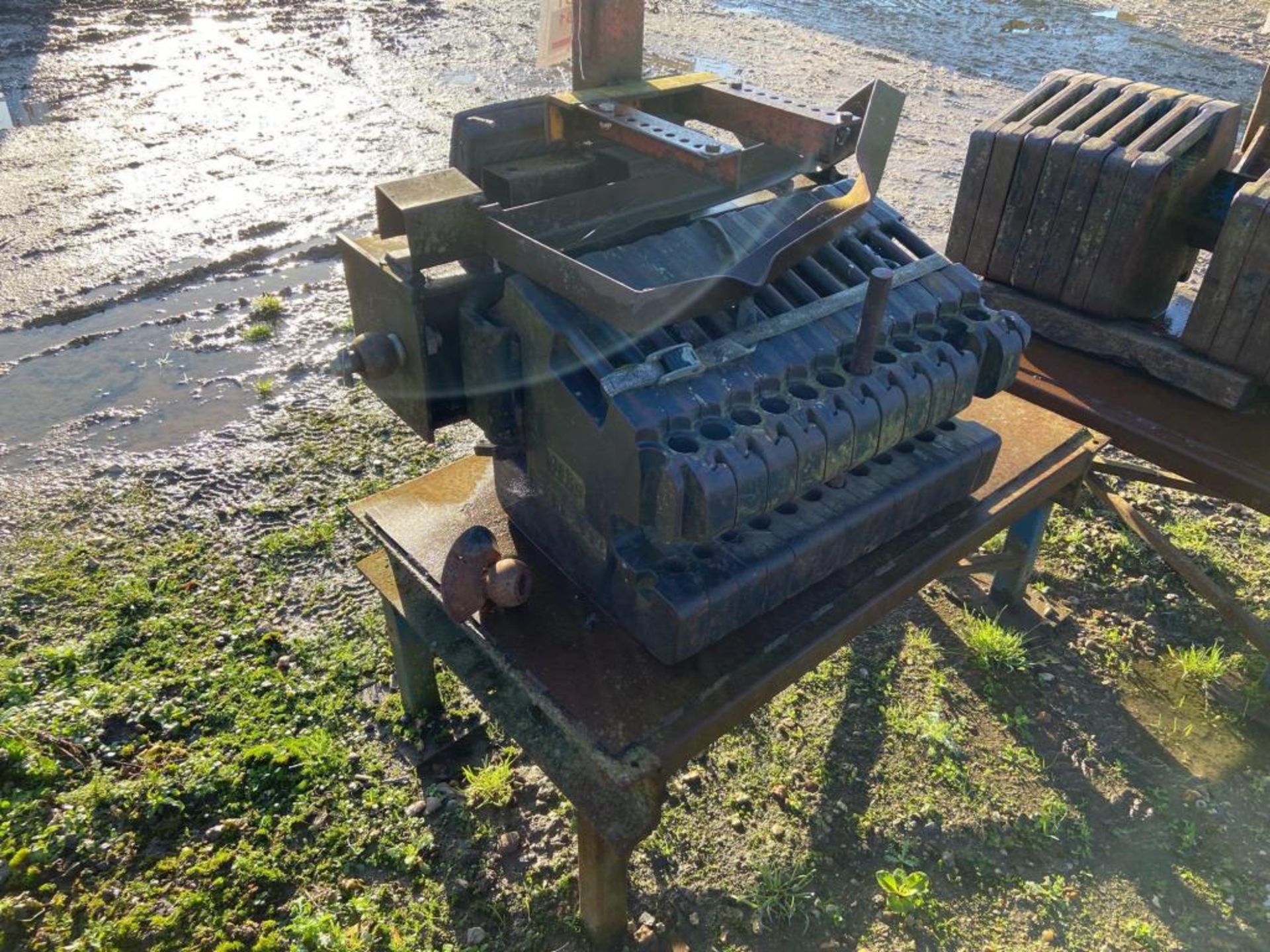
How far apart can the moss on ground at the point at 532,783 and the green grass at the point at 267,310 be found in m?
1.49

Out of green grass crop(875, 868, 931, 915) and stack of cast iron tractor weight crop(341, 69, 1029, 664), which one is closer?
stack of cast iron tractor weight crop(341, 69, 1029, 664)

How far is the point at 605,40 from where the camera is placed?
2029mm

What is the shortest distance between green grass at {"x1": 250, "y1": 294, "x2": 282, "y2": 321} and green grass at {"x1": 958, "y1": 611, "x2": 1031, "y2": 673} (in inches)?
137

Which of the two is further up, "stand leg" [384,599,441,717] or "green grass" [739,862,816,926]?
"stand leg" [384,599,441,717]

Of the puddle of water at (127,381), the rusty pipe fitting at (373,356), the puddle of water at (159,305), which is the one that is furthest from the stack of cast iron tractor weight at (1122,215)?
the puddle of water at (159,305)

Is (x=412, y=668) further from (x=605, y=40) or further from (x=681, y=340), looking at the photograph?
(x=605, y=40)

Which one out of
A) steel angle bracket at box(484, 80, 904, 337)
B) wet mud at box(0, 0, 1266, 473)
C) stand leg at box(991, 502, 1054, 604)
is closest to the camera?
steel angle bracket at box(484, 80, 904, 337)

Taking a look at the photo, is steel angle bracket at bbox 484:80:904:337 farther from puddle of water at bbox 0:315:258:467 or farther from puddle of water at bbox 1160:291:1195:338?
puddle of water at bbox 0:315:258:467

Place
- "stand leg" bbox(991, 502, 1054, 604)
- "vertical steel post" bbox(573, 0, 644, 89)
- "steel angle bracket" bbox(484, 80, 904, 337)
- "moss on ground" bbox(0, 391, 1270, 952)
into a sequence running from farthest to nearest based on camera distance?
"stand leg" bbox(991, 502, 1054, 604)
"moss on ground" bbox(0, 391, 1270, 952)
"vertical steel post" bbox(573, 0, 644, 89)
"steel angle bracket" bbox(484, 80, 904, 337)

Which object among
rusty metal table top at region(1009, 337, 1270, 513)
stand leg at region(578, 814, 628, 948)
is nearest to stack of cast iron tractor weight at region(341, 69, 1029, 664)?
stand leg at region(578, 814, 628, 948)

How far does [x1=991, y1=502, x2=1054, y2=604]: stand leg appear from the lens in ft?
9.54

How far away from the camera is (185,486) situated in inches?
139

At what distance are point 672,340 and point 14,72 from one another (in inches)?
311

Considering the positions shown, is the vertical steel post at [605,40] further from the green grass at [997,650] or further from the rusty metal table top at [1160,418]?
the green grass at [997,650]
